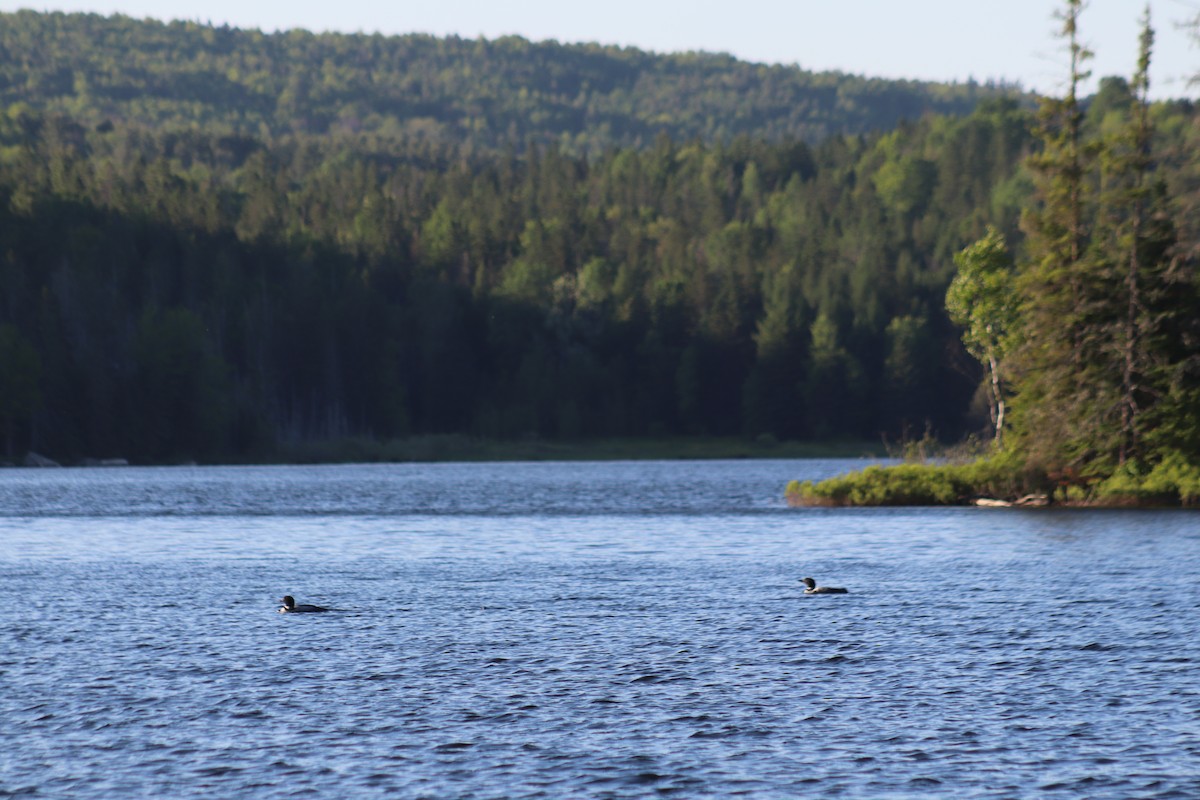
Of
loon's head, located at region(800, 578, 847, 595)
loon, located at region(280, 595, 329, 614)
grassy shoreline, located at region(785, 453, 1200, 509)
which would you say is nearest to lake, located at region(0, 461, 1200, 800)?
loon, located at region(280, 595, 329, 614)

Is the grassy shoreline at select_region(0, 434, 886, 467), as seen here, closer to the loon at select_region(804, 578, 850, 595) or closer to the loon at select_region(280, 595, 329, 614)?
the loon at select_region(280, 595, 329, 614)

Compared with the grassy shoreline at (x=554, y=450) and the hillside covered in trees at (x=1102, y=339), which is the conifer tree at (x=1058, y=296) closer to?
the hillside covered in trees at (x=1102, y=339)

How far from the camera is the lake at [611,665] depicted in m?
21.2

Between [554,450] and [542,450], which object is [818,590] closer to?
[542,450]

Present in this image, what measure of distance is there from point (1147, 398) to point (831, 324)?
10589 cm

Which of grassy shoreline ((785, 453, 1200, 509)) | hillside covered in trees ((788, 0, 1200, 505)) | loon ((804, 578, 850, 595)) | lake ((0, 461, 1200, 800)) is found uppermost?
hillside covered in trees ((788, 0, 1200, 505))

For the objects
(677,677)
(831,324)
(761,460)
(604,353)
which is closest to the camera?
(677,677)

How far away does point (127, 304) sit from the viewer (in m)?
166

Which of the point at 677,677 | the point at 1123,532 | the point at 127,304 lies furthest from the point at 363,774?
the point at 127,304

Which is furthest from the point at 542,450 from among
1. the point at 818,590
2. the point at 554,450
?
the point at 818,590

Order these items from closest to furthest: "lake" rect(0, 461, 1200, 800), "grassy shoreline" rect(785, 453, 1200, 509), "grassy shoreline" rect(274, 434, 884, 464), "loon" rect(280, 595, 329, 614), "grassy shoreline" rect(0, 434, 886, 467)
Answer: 1. "lake" rect(0, 461, 1200, 800)
2. "loon" rect(280, 595, 329, 614)
3. "grassy shoreline" rect(785, 453, 1200, 509)
4. "grassy shoreline" rect(0, 434, 886, 467)
5. "grassy shoreline" rect(274, 434, 884, 464)

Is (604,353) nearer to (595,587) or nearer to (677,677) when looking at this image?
(595,587)

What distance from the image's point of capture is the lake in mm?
21172

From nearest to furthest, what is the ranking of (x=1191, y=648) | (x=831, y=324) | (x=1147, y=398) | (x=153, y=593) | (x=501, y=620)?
(x=1191, y=648), (x=501, y=620), (x=153, y=593), (x=1147, y=398), (x=831, y=324)
